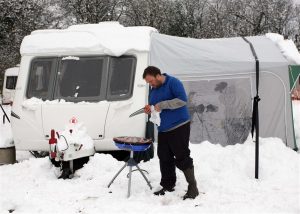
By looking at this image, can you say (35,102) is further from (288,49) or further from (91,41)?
(288,49)

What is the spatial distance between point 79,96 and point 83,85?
22 cm

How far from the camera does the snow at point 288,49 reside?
26.3 feet

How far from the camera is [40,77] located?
27.8 feet

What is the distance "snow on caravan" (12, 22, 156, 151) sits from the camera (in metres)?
7.81

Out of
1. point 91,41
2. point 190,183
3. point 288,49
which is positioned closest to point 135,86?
point 91,41

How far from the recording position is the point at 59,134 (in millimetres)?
6957

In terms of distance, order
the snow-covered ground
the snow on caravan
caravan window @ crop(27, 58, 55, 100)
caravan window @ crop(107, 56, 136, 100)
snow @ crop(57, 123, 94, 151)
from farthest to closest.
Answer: caravan window @ crop(27, 58, 55, 100)
caravan window @ crop(107, 56, 136, 100)
the snow on caravan
snow @ crop(57, 123, 94, 151)
the snow-covered ground

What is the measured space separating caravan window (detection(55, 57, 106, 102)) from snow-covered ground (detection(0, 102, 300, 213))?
1.30 metres

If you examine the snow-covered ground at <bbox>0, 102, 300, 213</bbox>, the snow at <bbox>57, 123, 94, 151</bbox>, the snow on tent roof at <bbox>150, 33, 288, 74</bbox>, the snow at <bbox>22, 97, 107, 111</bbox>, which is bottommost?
the snow-covered ground at <bbox>0, 102, 300, 213</bbox>

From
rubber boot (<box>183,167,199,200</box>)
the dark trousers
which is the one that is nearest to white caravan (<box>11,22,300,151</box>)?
the dark trousers

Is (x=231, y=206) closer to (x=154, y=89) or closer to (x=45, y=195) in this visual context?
(x=154, y=89)

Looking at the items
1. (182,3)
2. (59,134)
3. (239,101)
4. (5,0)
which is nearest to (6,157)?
(59,134)

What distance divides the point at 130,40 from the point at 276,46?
9.61 feet

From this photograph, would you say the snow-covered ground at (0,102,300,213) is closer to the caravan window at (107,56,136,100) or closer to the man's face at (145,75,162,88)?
the caravan window at (107,56,136,100)
